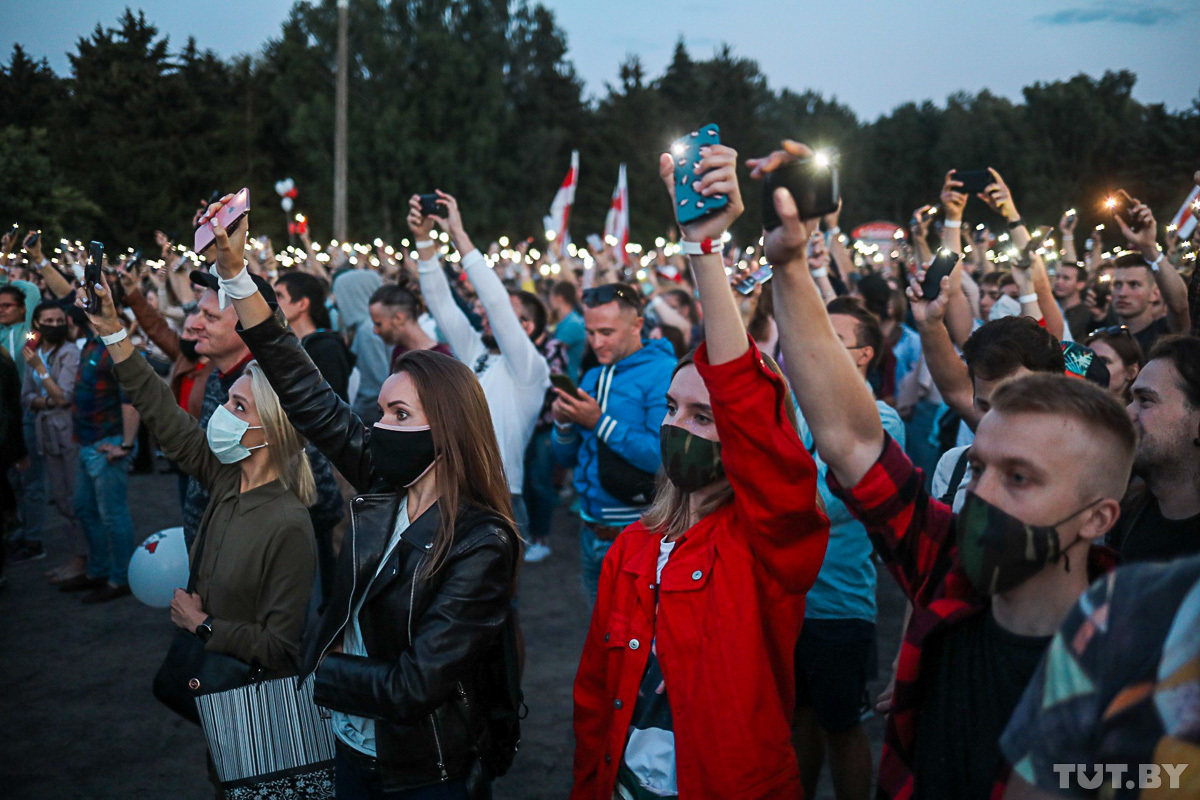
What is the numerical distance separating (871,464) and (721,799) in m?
0.92

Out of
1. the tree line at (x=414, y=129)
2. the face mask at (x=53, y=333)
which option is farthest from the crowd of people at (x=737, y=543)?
the tree line at (x=414, y=129)

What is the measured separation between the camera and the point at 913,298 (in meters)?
3.29

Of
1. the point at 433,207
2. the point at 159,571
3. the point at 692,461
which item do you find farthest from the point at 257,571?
the point at 433,207

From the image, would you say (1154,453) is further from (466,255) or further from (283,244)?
(283,244)

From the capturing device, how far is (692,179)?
1.80 m

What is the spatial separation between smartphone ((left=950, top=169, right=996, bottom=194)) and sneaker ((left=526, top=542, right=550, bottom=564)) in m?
4.77

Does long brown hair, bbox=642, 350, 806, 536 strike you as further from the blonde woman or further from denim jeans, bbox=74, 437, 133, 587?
denim jeans, bbox=74, 437, 133, 587

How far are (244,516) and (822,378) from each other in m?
2.38

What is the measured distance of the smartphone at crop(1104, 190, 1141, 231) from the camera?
5117mm

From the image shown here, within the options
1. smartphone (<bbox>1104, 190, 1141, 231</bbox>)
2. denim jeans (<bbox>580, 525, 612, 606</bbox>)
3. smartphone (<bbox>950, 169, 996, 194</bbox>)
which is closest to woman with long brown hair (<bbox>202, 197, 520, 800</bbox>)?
denim jeans (<bbox>580, 525, 612, 606</bbox>)

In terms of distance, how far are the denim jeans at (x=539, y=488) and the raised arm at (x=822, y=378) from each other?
20.7 ft

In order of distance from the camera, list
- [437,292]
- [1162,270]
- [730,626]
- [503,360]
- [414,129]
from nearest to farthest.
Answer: [730,626] < [1162,270] < [437,292] < [503,360] < [414,129]

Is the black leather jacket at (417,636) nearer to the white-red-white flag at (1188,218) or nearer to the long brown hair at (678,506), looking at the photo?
the long brown hair at (678,506)

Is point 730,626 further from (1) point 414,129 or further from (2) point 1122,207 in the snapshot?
(1) point 414,129
